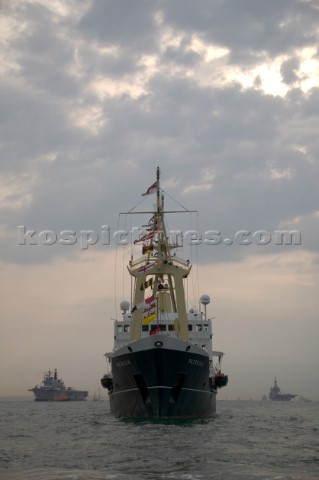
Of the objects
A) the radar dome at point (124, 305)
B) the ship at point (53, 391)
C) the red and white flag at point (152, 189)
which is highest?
the red and white flag at point (152, 189)

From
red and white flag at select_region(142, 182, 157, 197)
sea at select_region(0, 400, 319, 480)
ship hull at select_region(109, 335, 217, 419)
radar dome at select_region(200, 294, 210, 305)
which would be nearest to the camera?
sea at select_region(0, 400, 319, 480)

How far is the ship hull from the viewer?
3158 centimetres

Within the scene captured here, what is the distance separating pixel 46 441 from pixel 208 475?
1272 cm

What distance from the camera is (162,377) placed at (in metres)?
31.5

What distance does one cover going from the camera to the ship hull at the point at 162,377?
104 feet

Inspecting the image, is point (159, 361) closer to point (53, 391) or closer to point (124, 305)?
point (124, 305)

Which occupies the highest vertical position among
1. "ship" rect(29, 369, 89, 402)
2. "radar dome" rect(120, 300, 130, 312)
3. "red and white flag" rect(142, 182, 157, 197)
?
"red and white flag" rect(142, 182, 157, 197)

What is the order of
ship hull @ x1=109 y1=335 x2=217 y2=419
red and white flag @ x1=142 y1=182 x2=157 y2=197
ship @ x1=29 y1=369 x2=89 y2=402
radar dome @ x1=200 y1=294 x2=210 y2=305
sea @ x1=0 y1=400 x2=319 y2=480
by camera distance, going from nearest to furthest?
sea @ x1=0 y1=400 x2=319 y2=480 < ship hull @ x1=109 y1=335 x2=217 y2=419 < red and white flag @ x1=142 y1=182 x2=157 y2=197 < radar dome @ x1=200 y1=294 x2=210 y2=305 < ship @ x1=29 y1=369 x2=89 y2=402

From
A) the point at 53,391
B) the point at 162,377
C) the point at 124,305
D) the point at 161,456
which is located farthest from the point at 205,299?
the point at 53,391

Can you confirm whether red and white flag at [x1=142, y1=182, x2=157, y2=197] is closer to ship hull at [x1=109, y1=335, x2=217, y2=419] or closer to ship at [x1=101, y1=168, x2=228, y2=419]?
ship at [x1=101, y1=168, x2=228, y2=419]

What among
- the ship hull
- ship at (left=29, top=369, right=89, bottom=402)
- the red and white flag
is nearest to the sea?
the ship hull

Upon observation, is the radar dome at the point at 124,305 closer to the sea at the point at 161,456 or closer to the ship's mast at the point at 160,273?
the ship's mast at the point at 160,273

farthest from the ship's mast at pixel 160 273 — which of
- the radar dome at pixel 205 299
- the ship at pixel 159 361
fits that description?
the radar dome at pixel 205 299

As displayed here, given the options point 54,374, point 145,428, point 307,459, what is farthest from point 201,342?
point 54,374
